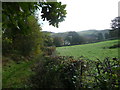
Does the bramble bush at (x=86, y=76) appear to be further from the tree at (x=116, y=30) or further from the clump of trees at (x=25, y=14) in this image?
the tree at (x=116, y=30)

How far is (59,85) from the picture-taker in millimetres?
2359

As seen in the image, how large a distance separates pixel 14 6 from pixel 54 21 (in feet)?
3.12

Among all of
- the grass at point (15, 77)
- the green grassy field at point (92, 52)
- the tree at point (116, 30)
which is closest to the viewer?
the grass at point (15, 77)

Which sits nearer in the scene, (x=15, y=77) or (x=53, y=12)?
(x=53, y=12)

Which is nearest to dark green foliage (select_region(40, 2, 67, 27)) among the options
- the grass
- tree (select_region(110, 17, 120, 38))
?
the grass

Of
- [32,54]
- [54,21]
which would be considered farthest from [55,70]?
[32,54]

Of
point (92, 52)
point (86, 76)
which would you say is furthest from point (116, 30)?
point (86, 76)

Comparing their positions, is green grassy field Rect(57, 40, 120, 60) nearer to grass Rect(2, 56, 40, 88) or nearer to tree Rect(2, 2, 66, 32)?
tree Rect(2, 2, 66, 32)

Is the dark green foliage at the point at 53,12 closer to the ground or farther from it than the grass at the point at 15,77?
farther from it

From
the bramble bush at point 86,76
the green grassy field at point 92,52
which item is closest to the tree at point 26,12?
the bramble bush at point 86,76

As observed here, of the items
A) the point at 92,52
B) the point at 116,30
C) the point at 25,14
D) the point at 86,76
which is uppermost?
the point at 116,30

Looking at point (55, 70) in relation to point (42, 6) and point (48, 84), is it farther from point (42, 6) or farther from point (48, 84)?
point (42, 6)

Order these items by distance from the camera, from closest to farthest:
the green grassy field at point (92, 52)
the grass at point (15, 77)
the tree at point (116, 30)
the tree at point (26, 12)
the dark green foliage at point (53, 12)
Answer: the tree at point (26, 12), the dark green foliage at point (53, 12), the grass at point (15, 77), the green grassy field at point (92, 52), the tree at point (116, 30)

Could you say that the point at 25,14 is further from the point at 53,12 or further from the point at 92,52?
the point at 92,52
